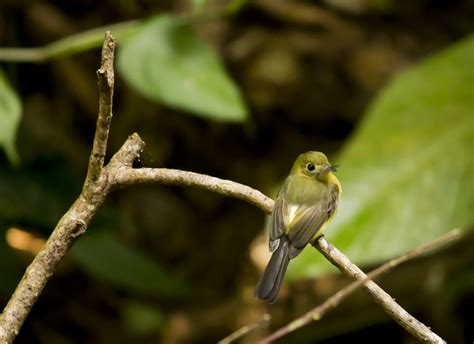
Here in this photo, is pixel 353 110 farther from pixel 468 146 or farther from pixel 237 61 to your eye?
pixel 468 146

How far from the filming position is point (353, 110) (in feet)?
14.1

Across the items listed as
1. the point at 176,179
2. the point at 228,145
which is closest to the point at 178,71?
the point at 176,179

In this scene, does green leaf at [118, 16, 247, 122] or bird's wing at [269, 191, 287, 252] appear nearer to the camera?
bird's wing at [269, 191, 287, 252]

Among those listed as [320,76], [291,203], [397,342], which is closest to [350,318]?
[397,342]

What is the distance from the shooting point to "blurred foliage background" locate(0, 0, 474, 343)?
3.25 meters

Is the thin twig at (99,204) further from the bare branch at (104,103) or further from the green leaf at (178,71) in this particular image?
the green leaf at (178,71)

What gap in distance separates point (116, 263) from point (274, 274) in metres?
1.95

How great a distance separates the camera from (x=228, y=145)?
14.6 feet

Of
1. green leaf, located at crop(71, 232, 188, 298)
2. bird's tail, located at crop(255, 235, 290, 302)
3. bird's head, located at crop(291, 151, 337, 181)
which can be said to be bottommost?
bird's tail, located at crop(255, 235, 290, 302)

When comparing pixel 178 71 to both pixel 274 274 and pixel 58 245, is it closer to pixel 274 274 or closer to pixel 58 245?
pixel 274 274

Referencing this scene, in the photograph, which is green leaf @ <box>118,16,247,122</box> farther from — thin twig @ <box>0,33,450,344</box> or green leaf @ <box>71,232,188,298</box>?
thin twig @ <box>0,33,450,344</box>

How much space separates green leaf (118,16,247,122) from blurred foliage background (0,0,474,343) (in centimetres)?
13

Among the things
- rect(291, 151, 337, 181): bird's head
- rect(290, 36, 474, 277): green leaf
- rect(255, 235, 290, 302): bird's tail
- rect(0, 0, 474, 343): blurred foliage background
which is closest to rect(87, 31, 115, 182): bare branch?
rect(255, 235, 290, 302): bird's tail

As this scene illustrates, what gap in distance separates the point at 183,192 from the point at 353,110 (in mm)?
964
